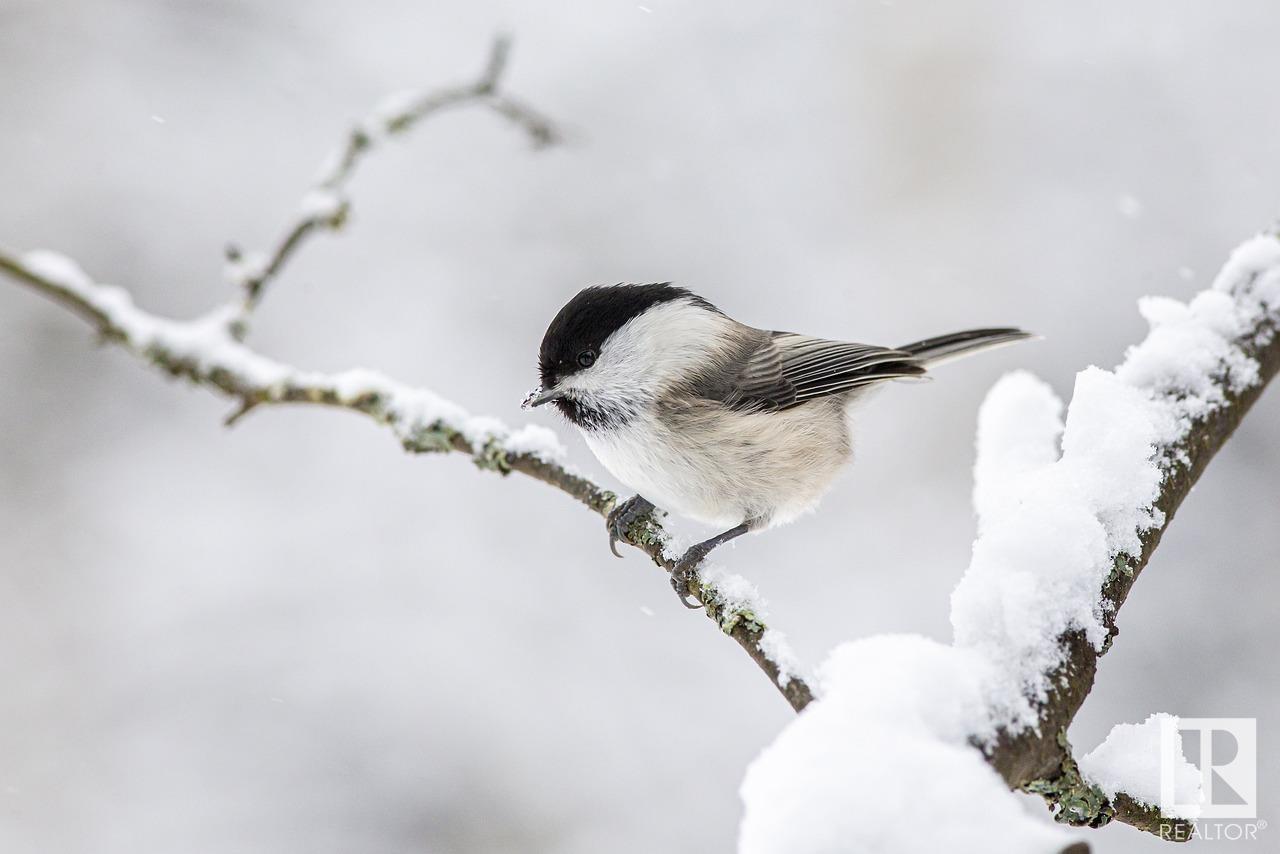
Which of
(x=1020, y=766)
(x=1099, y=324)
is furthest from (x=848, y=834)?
(x=1099, y=324)

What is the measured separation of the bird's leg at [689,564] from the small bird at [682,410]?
0.01m

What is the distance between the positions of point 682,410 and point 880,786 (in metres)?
1.52

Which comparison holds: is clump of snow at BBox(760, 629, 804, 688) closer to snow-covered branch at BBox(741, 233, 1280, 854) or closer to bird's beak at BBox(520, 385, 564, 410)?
snow-covered branch at BBox(741, 233, 1280, 854)

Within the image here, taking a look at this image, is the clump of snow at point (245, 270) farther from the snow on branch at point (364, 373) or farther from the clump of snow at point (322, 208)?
the clump of snow at point (322, 208)

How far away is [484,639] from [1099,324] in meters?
3.36

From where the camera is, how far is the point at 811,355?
2789mm

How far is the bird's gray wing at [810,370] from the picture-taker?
260 cm

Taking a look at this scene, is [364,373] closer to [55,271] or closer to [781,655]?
[55,271]

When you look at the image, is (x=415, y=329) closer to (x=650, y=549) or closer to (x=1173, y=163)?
(x=650, y=549)

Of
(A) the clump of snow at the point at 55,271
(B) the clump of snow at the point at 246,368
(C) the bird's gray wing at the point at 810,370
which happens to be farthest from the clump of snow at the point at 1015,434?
(A) the clump of snow at the point at 55,271

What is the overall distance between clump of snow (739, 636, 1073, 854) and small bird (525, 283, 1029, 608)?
3.64 ft

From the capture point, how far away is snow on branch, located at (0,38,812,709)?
1.49 metres

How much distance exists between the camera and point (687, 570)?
1888 mm

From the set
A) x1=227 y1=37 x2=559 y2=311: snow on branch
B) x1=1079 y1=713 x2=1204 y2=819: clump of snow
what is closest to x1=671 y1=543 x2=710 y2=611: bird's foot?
x1=1079 y1=713 x2=1204 y2=819: clump of snow
